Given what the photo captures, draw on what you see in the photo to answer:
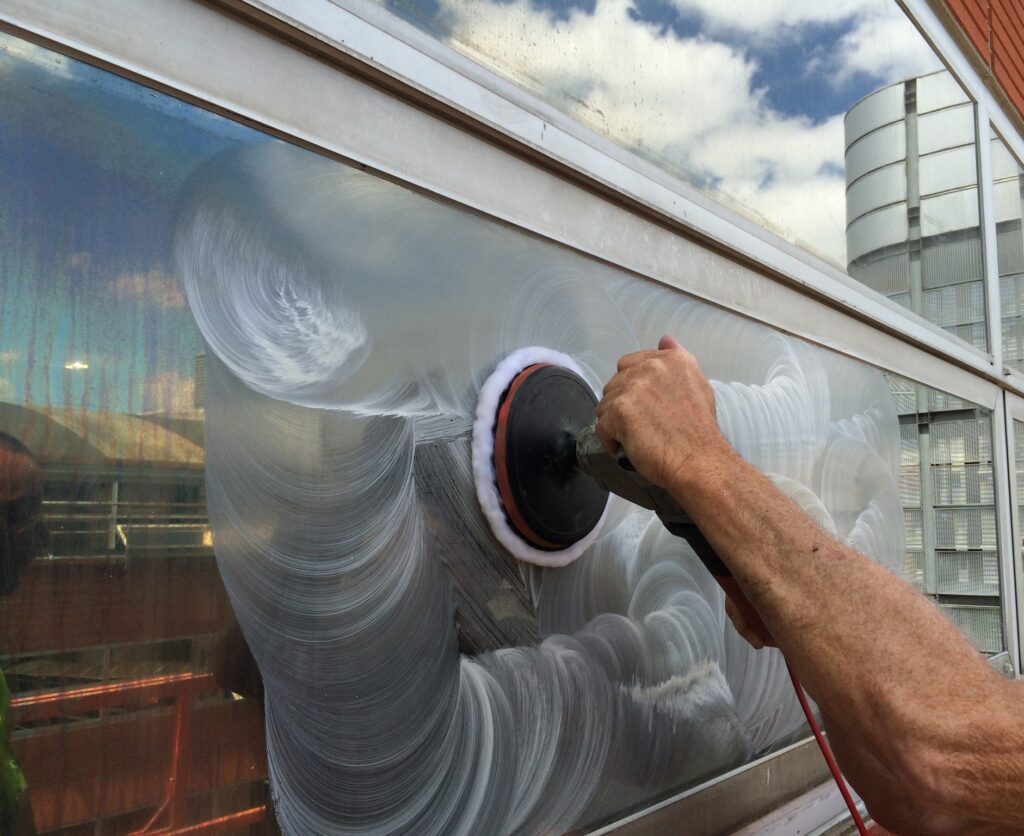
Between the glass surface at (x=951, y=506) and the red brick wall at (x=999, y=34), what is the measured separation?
1.32 meters

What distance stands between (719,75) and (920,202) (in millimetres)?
1632

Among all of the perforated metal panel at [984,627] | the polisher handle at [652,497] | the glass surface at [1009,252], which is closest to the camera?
the polisher handle at [652,497]

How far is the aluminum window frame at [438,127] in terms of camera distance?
27.2 inches

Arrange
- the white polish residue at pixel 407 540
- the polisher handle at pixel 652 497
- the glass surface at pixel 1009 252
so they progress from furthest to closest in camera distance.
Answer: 1. the glass surface at pixel 1009 252
2. the polisher handle at pixel 652 497
3. the white polish residue at pixel 407 540

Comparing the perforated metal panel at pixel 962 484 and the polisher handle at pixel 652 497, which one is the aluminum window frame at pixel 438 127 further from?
the perforated metal panel at pixel 962 484

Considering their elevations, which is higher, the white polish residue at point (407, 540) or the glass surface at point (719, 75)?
the glass surface at point (719, 75)

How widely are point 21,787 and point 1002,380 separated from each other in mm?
3356

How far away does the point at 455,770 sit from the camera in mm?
917

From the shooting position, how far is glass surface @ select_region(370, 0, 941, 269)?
3.67 ft

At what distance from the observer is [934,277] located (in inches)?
109

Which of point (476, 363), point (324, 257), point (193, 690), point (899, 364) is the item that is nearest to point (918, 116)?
point (899, 364)

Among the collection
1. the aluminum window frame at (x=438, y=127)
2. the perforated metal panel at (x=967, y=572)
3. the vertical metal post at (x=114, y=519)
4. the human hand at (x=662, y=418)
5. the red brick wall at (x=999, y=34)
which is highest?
the red brick wall at (x=999, y=34)

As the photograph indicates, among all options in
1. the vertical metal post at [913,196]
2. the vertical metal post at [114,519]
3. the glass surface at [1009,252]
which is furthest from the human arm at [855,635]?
the glass surface at [1009,252]

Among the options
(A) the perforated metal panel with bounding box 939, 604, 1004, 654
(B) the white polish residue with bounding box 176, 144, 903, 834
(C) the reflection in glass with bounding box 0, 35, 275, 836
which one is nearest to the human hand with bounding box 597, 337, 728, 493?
(B) the white polish residue with bounding box 176, 144, 903, 834
